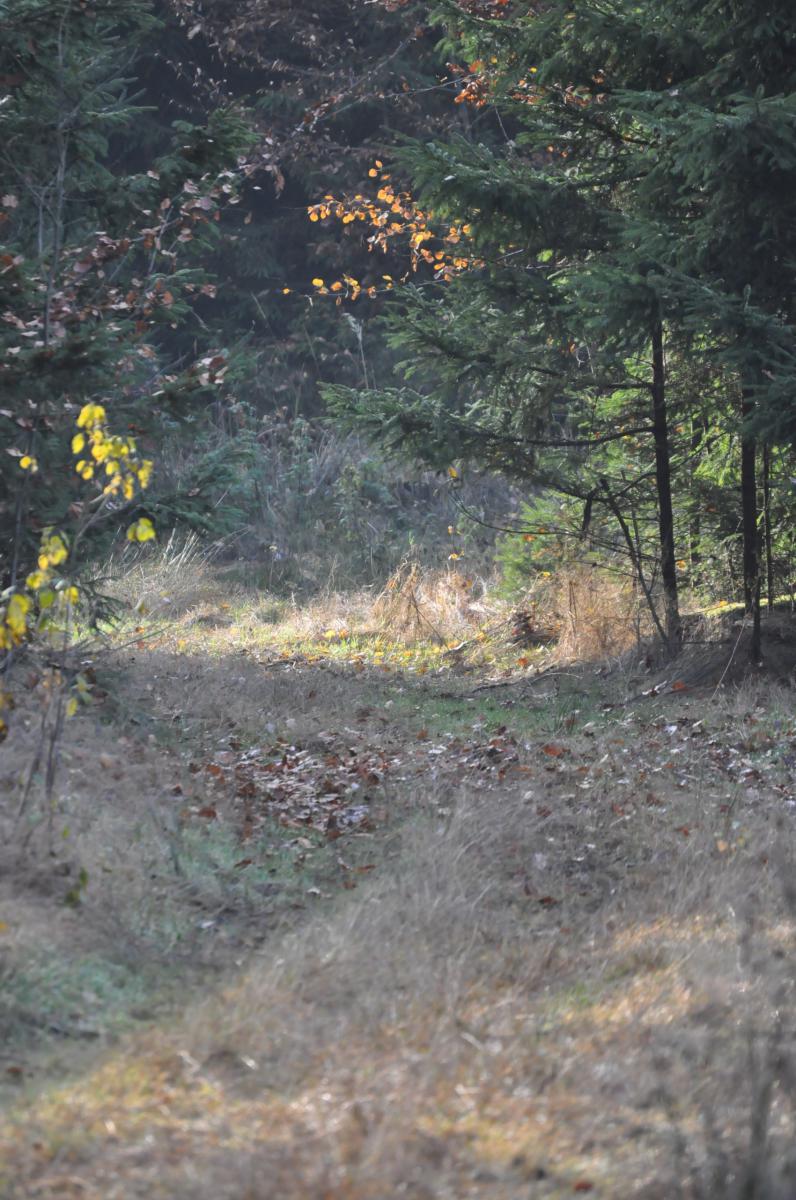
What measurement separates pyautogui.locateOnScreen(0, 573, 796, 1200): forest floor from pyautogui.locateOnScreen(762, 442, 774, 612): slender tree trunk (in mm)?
Answer: 2065

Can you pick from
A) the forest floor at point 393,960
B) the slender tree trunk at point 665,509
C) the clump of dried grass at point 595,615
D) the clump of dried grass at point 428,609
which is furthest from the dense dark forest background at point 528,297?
the forest floor at point 393,960

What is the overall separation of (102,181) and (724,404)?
4.87m

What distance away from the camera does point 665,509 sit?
10.6 m

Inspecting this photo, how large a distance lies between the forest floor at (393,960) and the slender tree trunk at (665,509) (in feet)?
5.80

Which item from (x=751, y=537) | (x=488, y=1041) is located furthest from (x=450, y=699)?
(x=488, y=1041)

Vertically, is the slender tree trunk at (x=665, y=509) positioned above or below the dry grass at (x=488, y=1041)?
above

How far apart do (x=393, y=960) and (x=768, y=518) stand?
261 inches

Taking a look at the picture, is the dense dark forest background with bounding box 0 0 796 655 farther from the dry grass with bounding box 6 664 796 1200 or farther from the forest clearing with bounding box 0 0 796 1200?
the dry grass with bounding box 6 664 796 1200

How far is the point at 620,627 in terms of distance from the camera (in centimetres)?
1143

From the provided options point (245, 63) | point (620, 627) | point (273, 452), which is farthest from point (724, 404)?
point (245, 63)

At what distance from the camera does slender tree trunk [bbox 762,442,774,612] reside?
9922 millimetres

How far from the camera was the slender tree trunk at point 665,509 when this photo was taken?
10523 mm

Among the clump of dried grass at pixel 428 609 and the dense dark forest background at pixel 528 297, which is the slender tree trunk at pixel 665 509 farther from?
the clump of dried grass at pixel 428 609

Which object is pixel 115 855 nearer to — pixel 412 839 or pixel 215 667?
pixel 412 839
